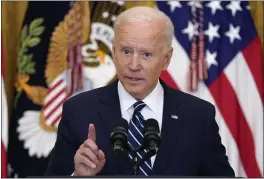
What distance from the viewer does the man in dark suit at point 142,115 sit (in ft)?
6.89

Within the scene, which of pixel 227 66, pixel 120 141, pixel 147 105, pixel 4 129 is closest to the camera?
pixel 120 141

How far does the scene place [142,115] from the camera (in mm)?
2162

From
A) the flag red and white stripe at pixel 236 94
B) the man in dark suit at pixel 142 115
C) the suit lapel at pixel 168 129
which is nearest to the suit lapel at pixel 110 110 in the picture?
the man in dark suit at pixel 142 115

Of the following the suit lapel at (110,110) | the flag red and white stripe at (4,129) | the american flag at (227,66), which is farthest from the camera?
the american flag at (227,66)

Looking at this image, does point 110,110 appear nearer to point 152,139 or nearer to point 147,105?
point 147,105

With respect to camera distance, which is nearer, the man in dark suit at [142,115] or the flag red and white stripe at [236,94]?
the man in dark suit at [142,115]

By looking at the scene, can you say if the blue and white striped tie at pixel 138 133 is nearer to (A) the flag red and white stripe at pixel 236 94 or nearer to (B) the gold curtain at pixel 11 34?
(A) the flag red and white stripe at pixel 236 94

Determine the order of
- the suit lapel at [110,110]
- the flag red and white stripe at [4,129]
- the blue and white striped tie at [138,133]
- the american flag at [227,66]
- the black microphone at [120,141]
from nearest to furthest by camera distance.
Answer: the black microphone at [120,141] < the blue and white striped tie at [138,133] < the suit lapel at [110,110] < the flag red and white stripe at [4,129] < the american flag at [227,66]

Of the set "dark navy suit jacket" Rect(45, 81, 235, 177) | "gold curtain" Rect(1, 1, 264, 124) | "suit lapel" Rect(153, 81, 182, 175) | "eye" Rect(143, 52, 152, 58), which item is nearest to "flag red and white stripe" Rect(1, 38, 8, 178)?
"gold curtain" Rect(1, 1, 264, 124)

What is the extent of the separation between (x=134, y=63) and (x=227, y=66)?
89.0 inches

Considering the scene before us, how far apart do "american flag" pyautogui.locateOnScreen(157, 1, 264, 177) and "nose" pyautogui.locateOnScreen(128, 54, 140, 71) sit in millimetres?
A: 2095

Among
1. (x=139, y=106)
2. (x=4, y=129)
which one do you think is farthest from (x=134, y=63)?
(x=4, y=129)

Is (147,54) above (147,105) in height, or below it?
above

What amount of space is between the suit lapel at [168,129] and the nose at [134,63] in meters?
0.24
